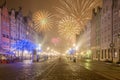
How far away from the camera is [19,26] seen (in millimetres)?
122438

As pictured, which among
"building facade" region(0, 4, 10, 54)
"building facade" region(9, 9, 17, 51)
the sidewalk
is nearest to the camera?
the sidewalk

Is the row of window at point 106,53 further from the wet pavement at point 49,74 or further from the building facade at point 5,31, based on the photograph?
the wet pavement at point 49,74

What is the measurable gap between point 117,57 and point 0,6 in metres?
43.2

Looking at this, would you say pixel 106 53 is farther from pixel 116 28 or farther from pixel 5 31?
pixel 5 31

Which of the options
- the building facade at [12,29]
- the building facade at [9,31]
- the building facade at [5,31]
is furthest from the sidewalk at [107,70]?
the building facade at [12,29]

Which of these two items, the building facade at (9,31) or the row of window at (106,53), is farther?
the building facade at (9,31)

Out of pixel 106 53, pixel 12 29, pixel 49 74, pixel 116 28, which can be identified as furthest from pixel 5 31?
pixel 49 74

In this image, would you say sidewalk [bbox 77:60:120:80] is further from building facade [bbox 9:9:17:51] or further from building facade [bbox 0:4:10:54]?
building facade [bbox 9:9:17:51]

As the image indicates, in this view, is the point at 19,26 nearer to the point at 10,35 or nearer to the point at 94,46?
the point at 10,35

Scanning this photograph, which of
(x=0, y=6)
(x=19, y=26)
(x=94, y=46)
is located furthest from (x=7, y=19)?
(x=94, y=46)

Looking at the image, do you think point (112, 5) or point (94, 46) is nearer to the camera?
point (112, 5)

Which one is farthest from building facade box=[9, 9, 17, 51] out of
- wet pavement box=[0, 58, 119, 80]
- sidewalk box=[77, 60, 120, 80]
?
wet pavement box=[0, 58, 119, 80]

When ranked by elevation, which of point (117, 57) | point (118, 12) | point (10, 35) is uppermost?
point (118, 12)

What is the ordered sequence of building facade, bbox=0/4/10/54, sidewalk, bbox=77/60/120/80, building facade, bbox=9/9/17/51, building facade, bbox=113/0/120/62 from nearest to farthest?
sidewalk, bbox=77/60/120/80
building facade, bbox=113/0/120/62
building facade, bbox=0/4/10/54
building facade, bbox=9/9/17/51
